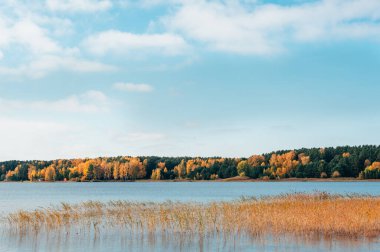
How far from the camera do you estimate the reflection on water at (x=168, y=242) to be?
24.1 m

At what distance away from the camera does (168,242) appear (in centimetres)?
2636

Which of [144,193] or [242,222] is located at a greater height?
[242,222]

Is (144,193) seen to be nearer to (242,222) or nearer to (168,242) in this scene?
(242,222)

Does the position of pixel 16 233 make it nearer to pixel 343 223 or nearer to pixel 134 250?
pixel 134 250

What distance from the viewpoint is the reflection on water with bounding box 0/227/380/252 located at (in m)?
24.1

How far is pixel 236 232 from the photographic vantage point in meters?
28.3

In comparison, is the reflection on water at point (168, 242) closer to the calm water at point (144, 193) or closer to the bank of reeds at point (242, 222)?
the bank of reeds at point (242, 222)

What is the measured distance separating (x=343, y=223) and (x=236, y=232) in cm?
588

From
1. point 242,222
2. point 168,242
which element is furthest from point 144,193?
point 168,242

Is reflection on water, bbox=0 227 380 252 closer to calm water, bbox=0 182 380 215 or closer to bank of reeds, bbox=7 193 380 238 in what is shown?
bank of reeds, bbox=7 193 380 238

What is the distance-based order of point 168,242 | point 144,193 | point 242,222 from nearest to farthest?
point 168,242
point 242,222
point 144,193

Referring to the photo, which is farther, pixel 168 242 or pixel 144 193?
pixel 144 193

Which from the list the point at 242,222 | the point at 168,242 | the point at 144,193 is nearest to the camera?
the point at 168,242

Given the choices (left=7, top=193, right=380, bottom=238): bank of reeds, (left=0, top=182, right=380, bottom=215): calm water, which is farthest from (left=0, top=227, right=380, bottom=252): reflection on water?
(left=0, top=182, right=380, bottom=215): calm water
